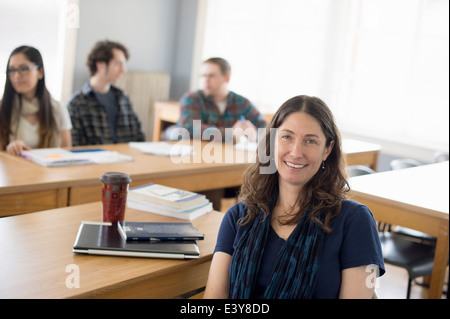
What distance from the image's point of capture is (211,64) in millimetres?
4156

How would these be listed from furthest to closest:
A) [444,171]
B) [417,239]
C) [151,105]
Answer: [151,105]
[444,171]
[417,239]

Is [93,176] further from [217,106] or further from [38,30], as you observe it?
[38,30]

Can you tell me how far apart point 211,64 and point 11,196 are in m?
2.20

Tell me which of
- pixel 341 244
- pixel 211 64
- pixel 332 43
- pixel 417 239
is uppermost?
pixel 332 43

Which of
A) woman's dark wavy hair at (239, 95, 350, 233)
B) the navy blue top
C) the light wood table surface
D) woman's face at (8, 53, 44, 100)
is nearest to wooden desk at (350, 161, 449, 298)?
the light wood table surface

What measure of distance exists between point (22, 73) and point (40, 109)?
0.23 m

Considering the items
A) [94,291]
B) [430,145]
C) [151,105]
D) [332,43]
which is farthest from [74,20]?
[94,291]

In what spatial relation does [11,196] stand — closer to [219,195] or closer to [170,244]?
[170,244]

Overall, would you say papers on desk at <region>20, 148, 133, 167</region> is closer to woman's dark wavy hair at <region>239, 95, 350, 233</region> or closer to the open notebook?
the open notebook

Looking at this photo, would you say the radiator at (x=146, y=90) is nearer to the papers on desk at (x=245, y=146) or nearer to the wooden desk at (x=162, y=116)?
the wooden desk at (x=162, y=116)

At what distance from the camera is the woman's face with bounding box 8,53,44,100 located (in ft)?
10.2

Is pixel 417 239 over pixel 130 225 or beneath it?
beneath

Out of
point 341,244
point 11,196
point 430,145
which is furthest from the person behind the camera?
point 430,145

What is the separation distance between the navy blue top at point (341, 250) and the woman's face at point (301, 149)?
15 centimetres
